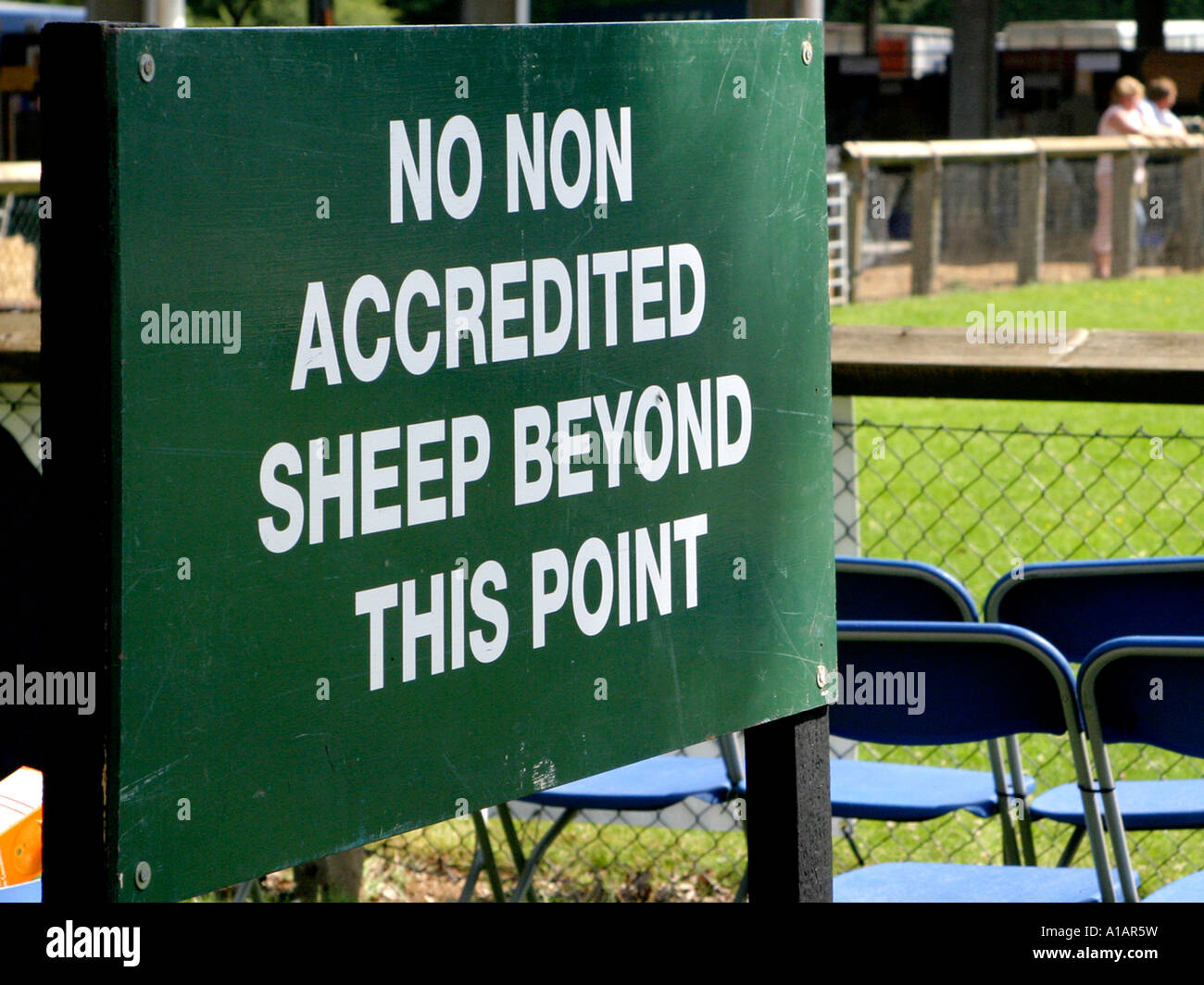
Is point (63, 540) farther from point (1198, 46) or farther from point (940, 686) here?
point (1198, 46)

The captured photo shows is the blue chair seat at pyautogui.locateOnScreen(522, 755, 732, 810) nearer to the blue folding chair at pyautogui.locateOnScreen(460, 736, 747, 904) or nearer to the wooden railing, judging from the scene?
the blue folding chair at pyautogui.locateOnScreen(460, 736, 747, 904)

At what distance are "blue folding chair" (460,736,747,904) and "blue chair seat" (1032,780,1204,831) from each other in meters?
0.61

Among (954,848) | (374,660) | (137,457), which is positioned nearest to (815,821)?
(374,660)

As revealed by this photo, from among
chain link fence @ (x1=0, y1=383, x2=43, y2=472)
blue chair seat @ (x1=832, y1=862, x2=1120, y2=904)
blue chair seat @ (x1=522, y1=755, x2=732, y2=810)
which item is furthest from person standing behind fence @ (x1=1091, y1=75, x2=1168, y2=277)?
blue chair seat @ (x1=832, y1=862, x2=1120, y2=904)

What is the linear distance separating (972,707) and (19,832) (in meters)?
1.48

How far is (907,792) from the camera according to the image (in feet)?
10.8

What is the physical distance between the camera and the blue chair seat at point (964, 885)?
8.90 ft

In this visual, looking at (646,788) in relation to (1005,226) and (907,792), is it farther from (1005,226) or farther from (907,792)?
(1005,226)

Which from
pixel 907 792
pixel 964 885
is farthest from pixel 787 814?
pixel 907 792

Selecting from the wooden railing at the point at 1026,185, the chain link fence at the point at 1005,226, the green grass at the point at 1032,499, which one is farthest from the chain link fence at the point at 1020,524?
the chain link fence at the point at 1005,226

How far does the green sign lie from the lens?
133 centimetres

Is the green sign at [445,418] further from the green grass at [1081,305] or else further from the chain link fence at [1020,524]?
the green grass at [1081,305]

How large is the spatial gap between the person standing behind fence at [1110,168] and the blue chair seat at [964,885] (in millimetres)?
12162

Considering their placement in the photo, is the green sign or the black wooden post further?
the black wooden post
